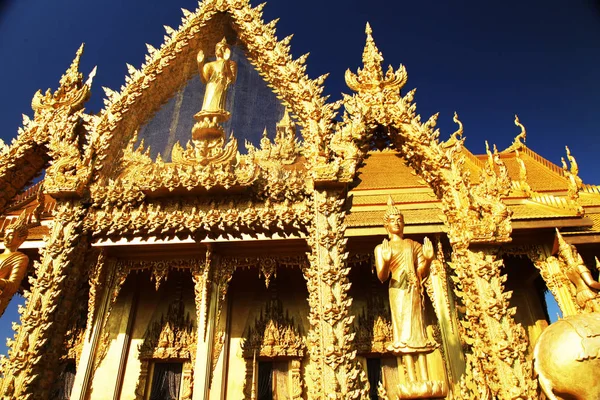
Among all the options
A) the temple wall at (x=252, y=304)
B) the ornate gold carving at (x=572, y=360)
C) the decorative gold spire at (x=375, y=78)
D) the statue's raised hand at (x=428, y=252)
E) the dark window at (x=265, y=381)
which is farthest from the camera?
the temple wall at (x=252, y=304)

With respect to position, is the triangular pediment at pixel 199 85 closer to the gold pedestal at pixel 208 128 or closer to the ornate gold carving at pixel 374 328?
the gold pedestal at pixel 208 128

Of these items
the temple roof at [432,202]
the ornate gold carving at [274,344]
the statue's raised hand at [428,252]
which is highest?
the temple roof at [432,202]

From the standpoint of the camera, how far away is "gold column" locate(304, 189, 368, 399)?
14.5 feet

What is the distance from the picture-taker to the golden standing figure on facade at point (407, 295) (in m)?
4.52

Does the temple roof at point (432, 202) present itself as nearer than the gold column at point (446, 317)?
No

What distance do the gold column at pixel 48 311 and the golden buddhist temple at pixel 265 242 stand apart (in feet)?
0.08

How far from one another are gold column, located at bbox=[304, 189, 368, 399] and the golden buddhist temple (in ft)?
0.08

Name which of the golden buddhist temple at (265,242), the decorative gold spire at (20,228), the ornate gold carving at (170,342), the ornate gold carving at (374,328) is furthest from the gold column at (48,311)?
the ornate gold carving at (374,328)

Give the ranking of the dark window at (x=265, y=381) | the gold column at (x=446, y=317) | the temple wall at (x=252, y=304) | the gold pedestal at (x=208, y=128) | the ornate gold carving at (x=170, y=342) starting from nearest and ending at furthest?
the gold pedestal at (x=208, y=128) < the gold column at (x=446, y=317) < the dark window at (x=265, y=381) < the ornate gold carving at (x=170, y=342) < the temple wall at (x=252, y=304)

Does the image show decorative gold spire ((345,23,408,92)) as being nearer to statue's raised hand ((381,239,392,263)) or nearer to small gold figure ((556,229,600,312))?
statue's raised hand ((381,239,392,263))

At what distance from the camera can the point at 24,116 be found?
7.19 m

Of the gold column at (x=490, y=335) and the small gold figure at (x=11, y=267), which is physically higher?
the small gold figure at (x=11, y=267)

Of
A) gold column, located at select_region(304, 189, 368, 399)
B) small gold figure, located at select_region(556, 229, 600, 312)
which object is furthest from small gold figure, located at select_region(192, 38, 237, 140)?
small gold figure, located at select_region(556, 229, 600, 312)

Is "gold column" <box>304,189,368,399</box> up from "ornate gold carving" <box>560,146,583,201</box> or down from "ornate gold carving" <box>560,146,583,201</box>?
down
